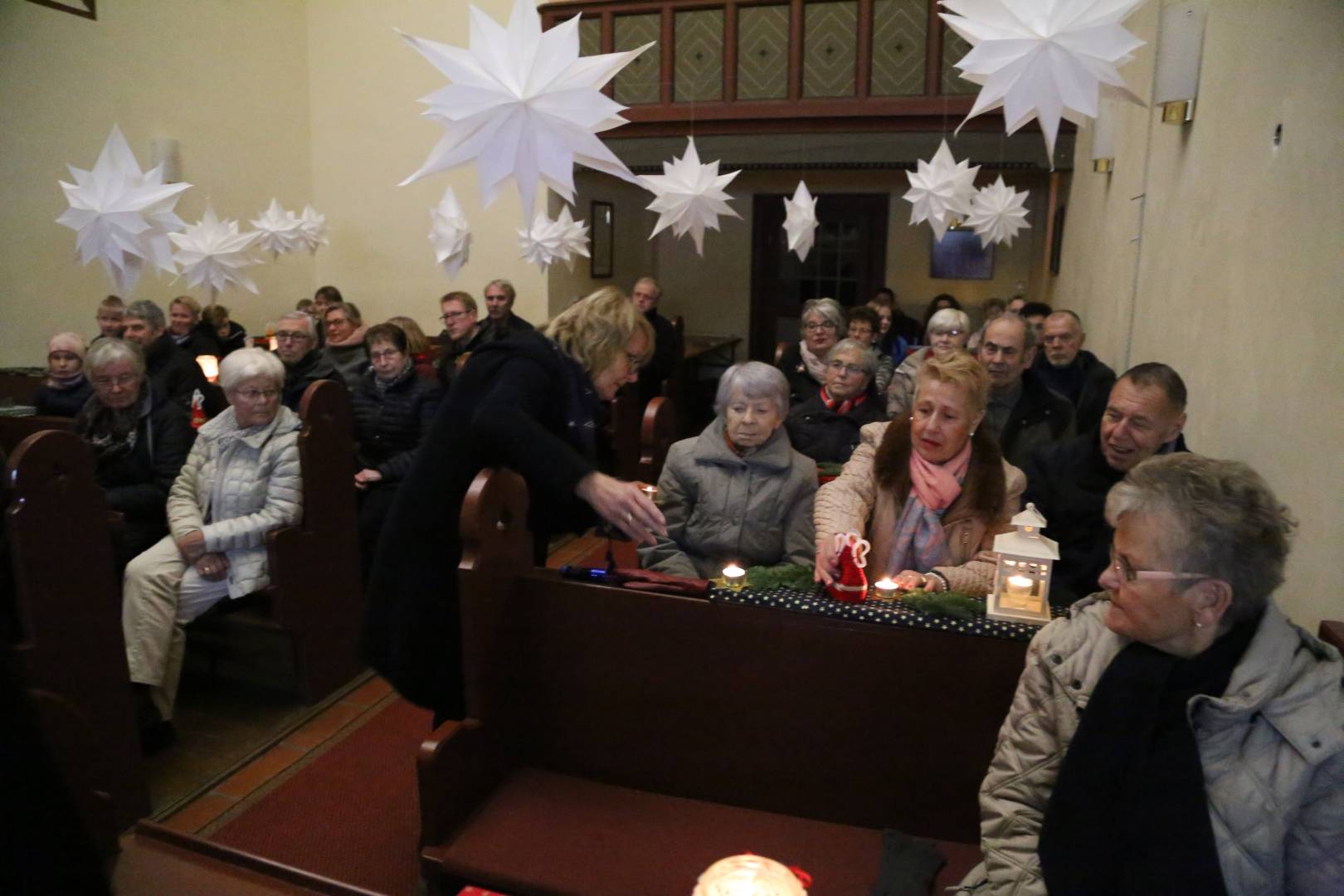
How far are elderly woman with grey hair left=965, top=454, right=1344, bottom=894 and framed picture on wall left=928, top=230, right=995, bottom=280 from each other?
10475mm

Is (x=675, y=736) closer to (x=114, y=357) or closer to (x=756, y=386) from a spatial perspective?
(x=756, y=386)

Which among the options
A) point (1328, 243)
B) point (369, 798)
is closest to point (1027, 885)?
point (1328, 243)

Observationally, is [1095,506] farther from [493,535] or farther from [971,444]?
[493,535]

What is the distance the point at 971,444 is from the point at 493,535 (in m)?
1.44

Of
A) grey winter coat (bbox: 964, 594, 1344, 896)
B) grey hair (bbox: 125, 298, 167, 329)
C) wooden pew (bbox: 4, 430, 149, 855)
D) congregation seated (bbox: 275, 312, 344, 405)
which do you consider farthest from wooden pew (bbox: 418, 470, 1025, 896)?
grey hair (bbox: 125, 298, 167, 329)

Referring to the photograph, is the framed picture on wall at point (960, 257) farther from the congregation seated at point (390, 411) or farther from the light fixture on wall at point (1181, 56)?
the congregation seated at point (390, 411)

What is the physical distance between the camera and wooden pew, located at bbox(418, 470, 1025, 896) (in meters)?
2.11

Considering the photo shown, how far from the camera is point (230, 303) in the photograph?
9.57 meters

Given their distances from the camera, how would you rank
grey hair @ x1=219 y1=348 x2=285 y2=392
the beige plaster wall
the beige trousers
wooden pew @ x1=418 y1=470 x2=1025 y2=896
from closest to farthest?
1. wooden pew @ x1=418 y1=470 x2=1025 y2=896
2. the beige plaster wall
3. the beige trousers
4. grey hair @ x1=219 y1=348 x2=285 y2=392

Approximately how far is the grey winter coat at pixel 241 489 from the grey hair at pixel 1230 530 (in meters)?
3.36

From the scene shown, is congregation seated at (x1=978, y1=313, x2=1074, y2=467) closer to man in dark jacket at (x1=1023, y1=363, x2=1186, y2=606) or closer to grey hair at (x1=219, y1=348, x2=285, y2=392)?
man in dark jacket at (x1=1023, y1=363, x2=1186, y2=606)

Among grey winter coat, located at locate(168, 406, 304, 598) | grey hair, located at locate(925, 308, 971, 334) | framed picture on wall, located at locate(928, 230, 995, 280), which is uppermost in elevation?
framed picture on wall, located at locate(928, 230, 995, 280)

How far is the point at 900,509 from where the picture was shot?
2.85 meters

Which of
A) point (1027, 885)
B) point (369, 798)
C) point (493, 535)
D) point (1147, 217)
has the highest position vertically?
point (1147, 217)
